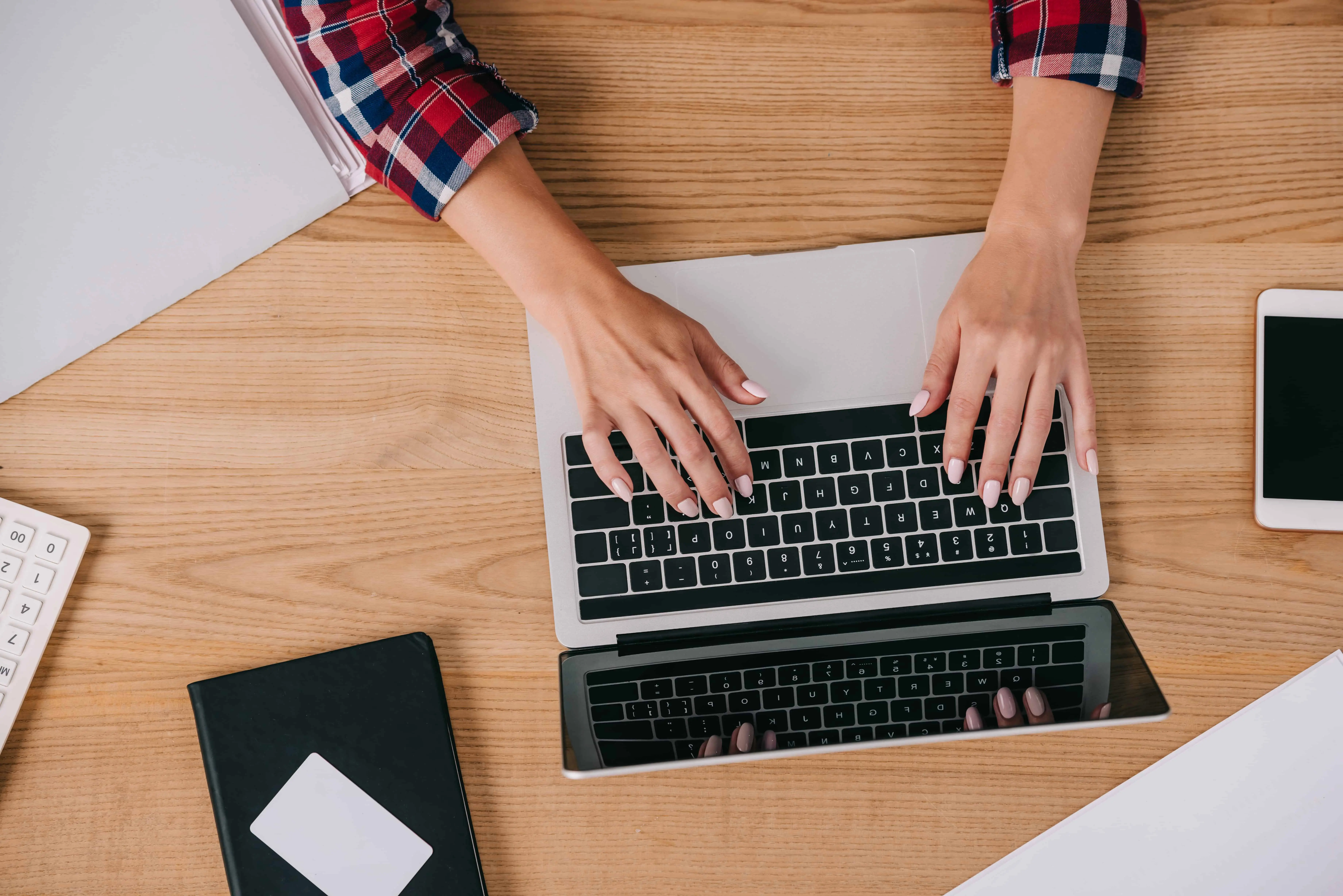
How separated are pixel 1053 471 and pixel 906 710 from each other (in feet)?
0.74

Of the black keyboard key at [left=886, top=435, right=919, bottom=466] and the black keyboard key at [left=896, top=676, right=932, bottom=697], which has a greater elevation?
the black keyboard key at [left=886, top=435, right=919, bottom=466]

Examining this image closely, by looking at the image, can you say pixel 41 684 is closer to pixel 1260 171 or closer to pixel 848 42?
pixel 848 42

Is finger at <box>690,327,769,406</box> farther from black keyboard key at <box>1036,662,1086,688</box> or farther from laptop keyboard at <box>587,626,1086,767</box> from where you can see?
black keyboard key at <box>1036,662,1086,688</box>

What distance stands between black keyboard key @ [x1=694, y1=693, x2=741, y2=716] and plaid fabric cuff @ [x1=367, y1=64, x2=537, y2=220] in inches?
17.1

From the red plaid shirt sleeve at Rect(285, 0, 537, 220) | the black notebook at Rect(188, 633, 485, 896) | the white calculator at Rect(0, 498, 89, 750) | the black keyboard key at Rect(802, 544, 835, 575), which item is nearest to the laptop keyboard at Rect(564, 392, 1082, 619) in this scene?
the black keyboard key at Rect(802, 544, 835, 575)

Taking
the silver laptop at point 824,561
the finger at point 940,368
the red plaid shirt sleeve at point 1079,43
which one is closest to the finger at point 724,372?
the silver laptop at point 824,561

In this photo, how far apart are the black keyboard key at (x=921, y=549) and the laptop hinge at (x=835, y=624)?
0.11 ft

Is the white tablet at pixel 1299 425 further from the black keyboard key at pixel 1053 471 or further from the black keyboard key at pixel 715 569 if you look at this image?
the black keyboard key at pixel 715 569

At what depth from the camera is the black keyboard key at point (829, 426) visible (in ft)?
2.06

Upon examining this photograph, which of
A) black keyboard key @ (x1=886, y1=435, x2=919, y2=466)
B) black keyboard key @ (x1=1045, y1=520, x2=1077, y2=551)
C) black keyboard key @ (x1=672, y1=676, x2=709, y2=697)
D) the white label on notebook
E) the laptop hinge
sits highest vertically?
black keyboard key @ (x1=886, y1=435, x2=919, y2=466)

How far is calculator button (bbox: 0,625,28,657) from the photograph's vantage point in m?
0.61

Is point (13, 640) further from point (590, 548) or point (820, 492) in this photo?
point (820, 492)

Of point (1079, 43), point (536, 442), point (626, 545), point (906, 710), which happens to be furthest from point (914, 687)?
point (1079, 43)

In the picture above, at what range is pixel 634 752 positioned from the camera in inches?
22.1
